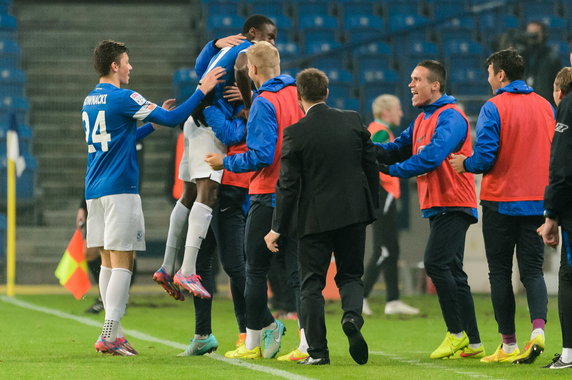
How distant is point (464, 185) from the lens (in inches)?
286

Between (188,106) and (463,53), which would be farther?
(463,53)

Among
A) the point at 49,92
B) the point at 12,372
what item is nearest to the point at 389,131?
the point at 12,372

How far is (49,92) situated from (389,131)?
8820 mm

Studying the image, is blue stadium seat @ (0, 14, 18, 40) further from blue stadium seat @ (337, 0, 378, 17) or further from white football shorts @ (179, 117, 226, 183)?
white football shorts @ (179, 117, 226, 183)

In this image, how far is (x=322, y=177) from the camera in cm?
657

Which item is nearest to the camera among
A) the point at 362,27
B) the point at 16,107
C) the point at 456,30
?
the point at 16,107

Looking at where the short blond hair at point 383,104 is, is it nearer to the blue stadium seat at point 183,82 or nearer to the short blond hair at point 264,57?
the short blond hair at point 264,57

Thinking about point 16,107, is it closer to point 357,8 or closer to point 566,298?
point 357,8

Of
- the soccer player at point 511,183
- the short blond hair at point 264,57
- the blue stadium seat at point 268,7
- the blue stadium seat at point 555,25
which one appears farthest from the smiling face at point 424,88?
the blue stadium seat at point 268,7

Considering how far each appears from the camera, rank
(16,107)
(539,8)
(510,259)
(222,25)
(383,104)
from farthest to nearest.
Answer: (539,8) → (222,25) → (16,107) → (383,104) → (510,259)

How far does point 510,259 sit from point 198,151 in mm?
2046

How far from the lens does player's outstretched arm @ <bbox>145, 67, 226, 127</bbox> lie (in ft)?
23.4

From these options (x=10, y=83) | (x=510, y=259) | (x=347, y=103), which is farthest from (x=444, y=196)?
(x=10, y=83)

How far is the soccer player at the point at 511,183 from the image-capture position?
7.02 m
